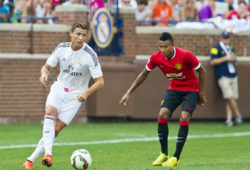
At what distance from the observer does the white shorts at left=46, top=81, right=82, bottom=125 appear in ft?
31.9

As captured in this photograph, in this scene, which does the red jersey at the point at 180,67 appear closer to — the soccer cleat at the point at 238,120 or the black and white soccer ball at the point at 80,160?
the black and white soccer ball at the point at 80,160

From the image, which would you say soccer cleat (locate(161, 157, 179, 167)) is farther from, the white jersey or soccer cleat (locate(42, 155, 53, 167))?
soccer cleat (locate(42, 155, 53, 167))

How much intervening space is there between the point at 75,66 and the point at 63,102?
59cm

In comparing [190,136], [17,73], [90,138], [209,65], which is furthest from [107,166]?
[209,65]

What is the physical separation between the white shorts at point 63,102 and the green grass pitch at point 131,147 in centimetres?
79

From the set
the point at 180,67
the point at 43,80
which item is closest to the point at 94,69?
the point at 43,80

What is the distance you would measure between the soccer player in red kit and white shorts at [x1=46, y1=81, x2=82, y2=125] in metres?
0.77

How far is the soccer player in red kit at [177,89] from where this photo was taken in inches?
397

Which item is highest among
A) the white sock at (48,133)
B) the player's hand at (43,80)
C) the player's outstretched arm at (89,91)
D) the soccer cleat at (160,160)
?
the player's hand at (43,80)

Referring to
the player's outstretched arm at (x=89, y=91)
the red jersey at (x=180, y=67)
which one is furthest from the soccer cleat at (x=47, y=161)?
the red jersey at (x=180, y=67)

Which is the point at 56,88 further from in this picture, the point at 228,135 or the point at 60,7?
the point at 60,7

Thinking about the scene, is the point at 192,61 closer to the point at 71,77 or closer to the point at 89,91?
the point at 89,91

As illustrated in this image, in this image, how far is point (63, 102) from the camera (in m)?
9.83

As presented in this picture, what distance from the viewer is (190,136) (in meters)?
15.4
